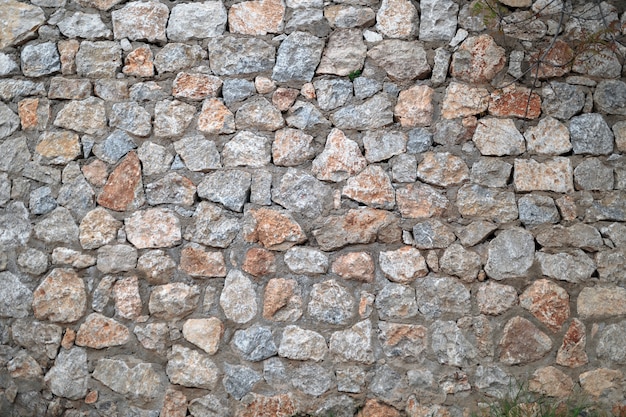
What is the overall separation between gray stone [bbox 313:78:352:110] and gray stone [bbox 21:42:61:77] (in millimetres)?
1325

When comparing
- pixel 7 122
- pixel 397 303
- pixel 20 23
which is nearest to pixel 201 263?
pixel 397 303

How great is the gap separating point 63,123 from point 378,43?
62.5 inches

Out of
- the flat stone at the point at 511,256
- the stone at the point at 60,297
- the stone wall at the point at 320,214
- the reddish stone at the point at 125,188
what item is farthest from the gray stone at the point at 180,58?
the flat stone at the point at 511,256

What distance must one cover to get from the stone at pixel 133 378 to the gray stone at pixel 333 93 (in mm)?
1454

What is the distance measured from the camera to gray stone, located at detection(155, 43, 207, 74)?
3.05 metres

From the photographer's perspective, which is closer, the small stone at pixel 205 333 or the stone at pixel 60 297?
the small stone at pixel 205 333

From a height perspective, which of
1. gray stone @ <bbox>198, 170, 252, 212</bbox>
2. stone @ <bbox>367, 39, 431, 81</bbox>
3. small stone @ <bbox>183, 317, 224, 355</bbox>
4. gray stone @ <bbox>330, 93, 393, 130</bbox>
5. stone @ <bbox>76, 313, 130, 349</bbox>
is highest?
stone @ <bbox>367, 39, 431, 81</bbox>

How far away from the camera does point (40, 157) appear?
311 centimetres

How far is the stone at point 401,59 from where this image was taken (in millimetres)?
2939

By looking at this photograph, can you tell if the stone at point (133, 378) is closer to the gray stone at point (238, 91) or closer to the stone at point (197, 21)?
the gray stone at point (238, 91)

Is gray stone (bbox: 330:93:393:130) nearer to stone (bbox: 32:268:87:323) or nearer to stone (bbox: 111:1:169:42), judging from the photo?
stone (bbox: 111:1:169:42)

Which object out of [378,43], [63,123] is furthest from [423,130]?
[63,123]

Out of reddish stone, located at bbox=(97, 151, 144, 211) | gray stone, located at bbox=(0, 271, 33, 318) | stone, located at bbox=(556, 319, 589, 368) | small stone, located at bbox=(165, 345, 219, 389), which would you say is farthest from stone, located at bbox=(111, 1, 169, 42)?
stone, located at bbox=(556, 319, 589, 368)

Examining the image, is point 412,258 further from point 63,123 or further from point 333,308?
point 63,123
